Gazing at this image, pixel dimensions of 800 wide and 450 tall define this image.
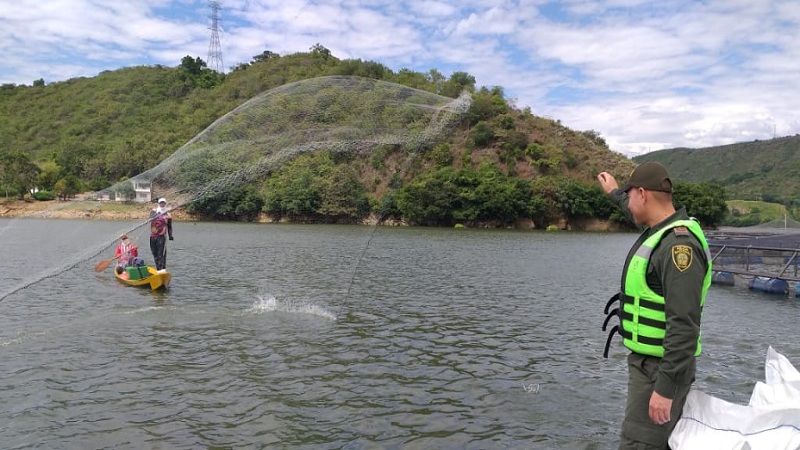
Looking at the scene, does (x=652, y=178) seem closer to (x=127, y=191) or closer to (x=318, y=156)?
(x=127, y=191)

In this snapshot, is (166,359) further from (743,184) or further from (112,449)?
(743,184)

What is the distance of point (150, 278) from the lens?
22156 mm

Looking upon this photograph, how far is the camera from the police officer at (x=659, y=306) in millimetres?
4047

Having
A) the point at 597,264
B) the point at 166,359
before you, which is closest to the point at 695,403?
the point at 166,359

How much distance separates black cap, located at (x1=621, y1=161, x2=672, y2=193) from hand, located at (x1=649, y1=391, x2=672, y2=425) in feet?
5.43

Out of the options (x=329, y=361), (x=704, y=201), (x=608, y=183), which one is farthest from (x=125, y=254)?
(x=704, y=201)

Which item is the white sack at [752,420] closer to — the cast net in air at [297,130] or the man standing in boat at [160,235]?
the cast net in air at [297,130]

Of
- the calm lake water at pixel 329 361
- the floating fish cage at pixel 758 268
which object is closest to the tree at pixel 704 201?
the floating fish cage at pixel 758 268

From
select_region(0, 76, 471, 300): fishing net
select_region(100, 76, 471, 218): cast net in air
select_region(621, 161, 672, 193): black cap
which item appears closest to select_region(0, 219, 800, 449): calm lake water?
select_region(0, 76, 471, 300): fishing net

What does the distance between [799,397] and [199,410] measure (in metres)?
8.79

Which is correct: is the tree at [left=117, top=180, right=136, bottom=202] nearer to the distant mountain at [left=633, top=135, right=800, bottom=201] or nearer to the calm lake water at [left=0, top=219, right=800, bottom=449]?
the calm lake water at [left=0, top=219, right=800, bottom=449]

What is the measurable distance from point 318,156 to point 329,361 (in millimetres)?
7292

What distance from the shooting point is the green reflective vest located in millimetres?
4375

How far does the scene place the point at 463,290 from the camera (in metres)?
23.2
